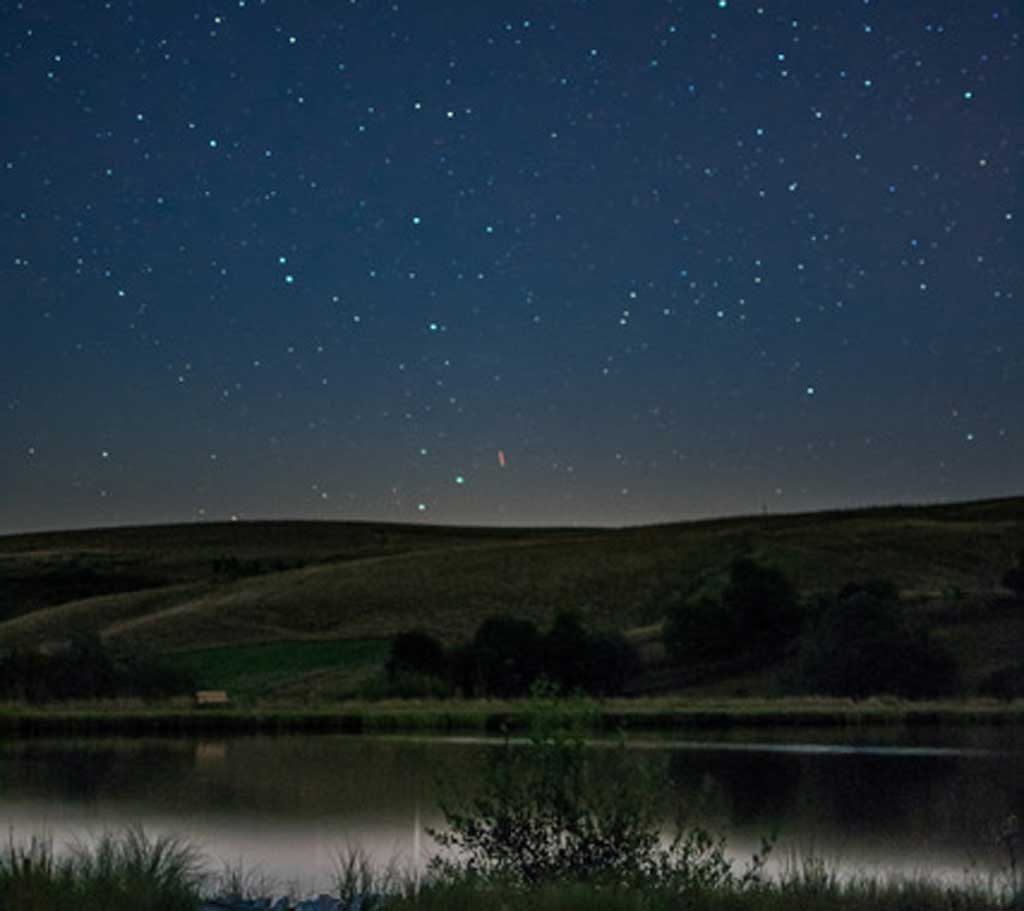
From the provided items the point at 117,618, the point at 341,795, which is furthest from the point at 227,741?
the point at 117,618

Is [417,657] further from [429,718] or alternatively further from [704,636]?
[429,718]

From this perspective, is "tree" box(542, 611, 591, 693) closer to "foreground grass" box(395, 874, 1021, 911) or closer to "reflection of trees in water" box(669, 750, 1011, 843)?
"reflection of trees in water" box(669, 750, 1011, 843)

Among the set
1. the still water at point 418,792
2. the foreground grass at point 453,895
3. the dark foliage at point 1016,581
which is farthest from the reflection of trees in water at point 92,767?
the dark foliage at point 1016,581

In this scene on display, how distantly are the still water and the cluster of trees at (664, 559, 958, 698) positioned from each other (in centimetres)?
960

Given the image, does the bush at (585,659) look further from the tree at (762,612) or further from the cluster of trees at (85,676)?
the cluster of trees at (85,676)

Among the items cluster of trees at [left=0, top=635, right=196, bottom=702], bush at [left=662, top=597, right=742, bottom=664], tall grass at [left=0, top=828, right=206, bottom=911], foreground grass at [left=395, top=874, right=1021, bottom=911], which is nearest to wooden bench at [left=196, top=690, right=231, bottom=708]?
cluster of trees at [left=0, top=635, right=196, bottom=702]

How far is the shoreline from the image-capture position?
3142cm

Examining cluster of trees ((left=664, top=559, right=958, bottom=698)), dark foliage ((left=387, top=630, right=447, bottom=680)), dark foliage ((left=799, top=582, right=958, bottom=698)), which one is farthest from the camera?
dark foliage ((left=387, top=630, right=447, bottom=680))

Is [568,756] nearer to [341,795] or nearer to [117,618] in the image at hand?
[341,795]

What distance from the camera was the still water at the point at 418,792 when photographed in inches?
611

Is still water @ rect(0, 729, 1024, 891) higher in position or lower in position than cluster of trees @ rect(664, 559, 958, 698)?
lower

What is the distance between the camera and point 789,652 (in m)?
45.3

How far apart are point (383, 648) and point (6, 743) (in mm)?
28202

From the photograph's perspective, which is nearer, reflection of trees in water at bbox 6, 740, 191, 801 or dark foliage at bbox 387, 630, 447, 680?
reflection of trees in water at bbox 6, 740, 191, 801
